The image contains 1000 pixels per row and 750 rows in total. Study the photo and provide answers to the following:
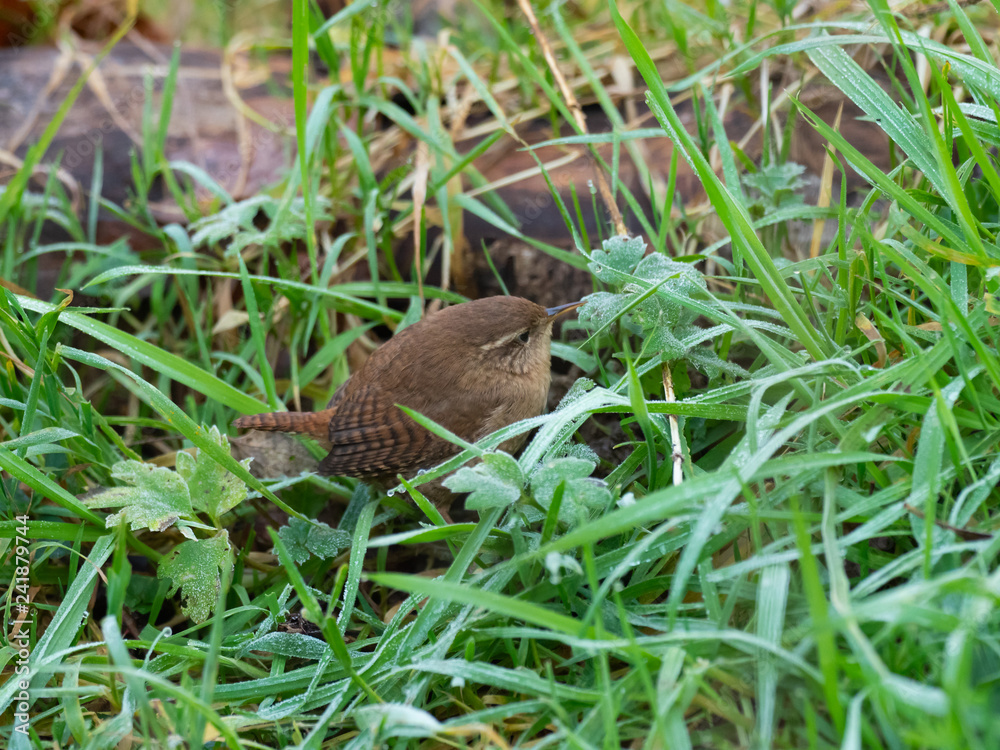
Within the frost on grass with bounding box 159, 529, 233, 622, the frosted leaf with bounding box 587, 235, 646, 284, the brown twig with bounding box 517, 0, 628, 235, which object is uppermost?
the brown twig with bounding box 517, 0, 628, 235

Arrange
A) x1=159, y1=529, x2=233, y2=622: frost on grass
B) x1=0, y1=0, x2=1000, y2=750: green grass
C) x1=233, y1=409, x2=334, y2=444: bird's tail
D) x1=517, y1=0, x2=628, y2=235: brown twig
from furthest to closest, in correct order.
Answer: x1=517, y1=0, x2=628, y2=235: brown twig
x1=233, y1=409, x2=334, y2=444: bird's tail
x1=159, y1=529, x2=233, y2=622: frost on grass
x1=0, y1=0, x2=1000, y2=750: green grass

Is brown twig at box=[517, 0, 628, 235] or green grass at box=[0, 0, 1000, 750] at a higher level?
brown twig at box=[517, 0, 628, 235]

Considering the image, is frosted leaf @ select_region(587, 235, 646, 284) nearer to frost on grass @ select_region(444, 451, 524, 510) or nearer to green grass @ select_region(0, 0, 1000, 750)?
green grass @ select_region(0, 0, 1000, 750)

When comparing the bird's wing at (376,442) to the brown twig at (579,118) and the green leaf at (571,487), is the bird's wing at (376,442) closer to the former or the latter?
the green leaf at (571,487)

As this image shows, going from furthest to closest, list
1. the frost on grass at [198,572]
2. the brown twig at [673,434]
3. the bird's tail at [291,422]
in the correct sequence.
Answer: the bird's tail at [291,422]
the frost on grass at [198,572]
the brown twig at [673,434]

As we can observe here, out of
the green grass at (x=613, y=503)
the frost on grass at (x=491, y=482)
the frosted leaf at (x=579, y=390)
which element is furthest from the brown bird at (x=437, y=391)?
the frost on grass at (x=491, y=482)

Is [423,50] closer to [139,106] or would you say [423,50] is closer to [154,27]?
[139,106]

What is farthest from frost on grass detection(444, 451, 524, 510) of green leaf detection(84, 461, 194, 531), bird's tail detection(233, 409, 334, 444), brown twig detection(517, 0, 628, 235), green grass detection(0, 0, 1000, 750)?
brown twig detection(517, 0, 628, 235)
